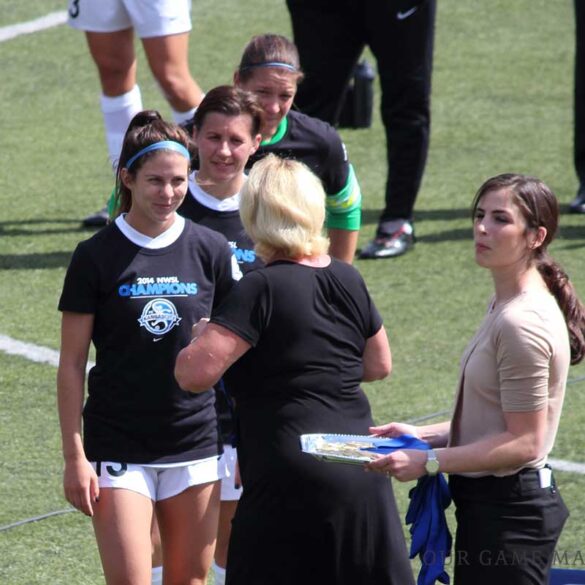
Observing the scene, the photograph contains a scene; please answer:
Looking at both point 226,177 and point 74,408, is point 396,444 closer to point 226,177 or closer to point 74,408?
point 74,408

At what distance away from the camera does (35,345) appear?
6629 mm

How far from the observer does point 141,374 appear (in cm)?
389

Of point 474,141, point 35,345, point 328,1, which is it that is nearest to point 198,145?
point 35,345

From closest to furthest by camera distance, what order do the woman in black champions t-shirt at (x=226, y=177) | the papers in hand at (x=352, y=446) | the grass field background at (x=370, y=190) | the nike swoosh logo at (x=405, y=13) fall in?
the papers in hand at (x=352, y=446)
the woman in black champions t-shirt at (x=226, y=177)
the grass field background at (x=370, y=190)
the nike swoosh logo at (x=405, y=13)

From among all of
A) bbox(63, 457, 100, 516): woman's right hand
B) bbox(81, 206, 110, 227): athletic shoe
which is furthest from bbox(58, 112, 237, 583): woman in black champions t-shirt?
bbox(81, 206, 110, 227): athletic shoe

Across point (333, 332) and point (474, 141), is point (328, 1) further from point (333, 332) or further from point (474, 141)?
point (333, 332)

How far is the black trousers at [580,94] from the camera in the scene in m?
8.47

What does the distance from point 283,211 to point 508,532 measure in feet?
3.06

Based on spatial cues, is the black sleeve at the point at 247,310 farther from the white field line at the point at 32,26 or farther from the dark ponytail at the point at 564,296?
the white field line at the point at 32,26

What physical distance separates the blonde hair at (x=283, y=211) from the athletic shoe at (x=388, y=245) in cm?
411

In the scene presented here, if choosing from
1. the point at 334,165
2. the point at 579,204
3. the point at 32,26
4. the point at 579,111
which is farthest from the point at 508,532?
the point at 32,26

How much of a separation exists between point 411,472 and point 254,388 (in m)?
0.43

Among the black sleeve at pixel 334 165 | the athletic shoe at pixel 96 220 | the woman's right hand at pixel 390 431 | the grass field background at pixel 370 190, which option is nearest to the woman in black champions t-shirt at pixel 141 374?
the woman's right hand at pixel 390 431

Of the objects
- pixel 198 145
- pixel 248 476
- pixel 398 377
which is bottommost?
pixel 398 377
